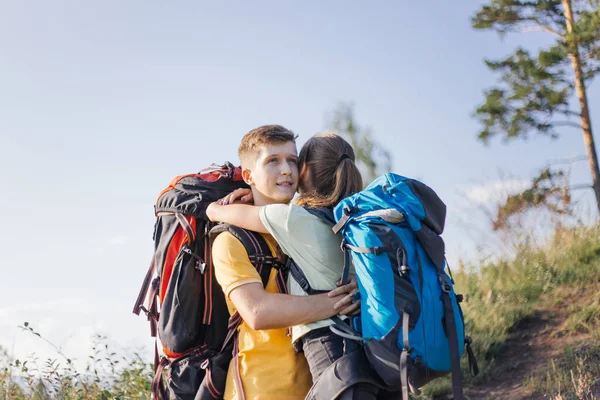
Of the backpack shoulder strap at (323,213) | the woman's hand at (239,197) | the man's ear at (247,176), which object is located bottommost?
the backpack shoulder strap at (323,213)

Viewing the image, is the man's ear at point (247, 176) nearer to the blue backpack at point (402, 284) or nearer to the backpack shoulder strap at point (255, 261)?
the backpack shoulder strap at point (255, 261)

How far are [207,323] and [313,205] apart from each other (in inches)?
31.0

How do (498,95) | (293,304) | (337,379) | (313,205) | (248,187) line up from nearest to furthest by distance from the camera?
(337,379), (293,304), (313,205), (248,187), (498,95)

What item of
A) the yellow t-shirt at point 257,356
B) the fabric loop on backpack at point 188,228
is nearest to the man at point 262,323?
the yellow t-shirt at point 257,356

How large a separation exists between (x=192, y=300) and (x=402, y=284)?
1069 mm

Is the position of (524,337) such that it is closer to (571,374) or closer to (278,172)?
(571,374)

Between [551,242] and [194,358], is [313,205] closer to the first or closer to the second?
[194,358]

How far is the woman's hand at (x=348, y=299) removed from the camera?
2.71 meters

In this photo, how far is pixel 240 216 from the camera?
2908mm

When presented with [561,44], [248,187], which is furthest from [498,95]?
[248,187]

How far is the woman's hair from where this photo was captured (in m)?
3.01

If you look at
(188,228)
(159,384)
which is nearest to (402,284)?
(188,228)

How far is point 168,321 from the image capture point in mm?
3125

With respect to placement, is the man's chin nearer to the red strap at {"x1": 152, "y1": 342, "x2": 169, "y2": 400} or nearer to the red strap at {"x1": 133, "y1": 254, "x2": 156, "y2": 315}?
the red strap at {"x1": 133, "y1": 254, "x2": 156, "y2": 315}
